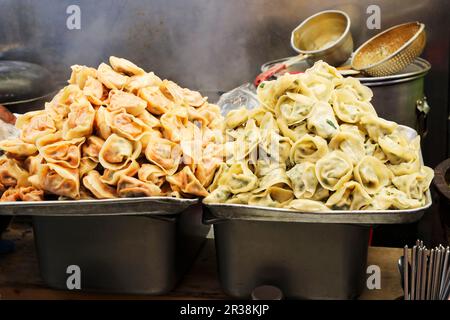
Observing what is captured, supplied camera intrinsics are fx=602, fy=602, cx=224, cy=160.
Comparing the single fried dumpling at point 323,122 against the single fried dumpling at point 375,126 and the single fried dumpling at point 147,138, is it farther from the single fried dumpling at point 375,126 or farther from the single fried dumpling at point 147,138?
the single fried dumpling at point 147,138

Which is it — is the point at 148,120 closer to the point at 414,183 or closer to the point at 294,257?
the point at 294,257

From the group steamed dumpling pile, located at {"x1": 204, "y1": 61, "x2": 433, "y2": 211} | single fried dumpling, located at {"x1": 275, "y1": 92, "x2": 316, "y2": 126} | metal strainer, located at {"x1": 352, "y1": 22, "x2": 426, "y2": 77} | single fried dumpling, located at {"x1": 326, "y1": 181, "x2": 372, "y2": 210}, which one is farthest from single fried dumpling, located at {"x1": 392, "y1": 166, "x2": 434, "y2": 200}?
metal strainer, located at {"x1": 352, "y1": 22, "x2": 426, "y2": 77}

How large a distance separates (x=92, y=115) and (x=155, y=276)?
0.57 m

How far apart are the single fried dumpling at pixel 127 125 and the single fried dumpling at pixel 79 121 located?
0.21 feet

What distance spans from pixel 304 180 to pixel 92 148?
0.70 metres

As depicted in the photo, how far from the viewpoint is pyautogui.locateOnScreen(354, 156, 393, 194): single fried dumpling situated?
73.2 inches

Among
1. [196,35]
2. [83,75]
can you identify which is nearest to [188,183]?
[83,75]

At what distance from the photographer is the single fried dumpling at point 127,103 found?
2000 millimetres

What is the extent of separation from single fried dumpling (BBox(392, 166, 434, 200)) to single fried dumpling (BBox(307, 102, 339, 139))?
25 centimetres

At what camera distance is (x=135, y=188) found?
1.88m

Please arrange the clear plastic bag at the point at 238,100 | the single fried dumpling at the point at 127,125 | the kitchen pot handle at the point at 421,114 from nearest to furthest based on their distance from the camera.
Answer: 1. the single fried dumpling at the point at 127,125
2. the clear plastic bag at the point at 238,100
3. the kitchen pot handle at the point at 421,114

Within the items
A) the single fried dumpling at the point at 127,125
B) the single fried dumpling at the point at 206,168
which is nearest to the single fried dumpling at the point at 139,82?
the single fried dumpling at the point at 127,125

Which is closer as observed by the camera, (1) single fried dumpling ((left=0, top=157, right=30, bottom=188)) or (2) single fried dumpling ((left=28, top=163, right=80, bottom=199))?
(2) single fried dumpling ((left=28, top=163, right=80, bottom=199))

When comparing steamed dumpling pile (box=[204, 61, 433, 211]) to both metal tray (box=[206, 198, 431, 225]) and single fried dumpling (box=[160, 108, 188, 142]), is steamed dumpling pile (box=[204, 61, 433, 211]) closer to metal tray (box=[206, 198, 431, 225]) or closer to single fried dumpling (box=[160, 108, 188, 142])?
metal tray (box=[206, 198, 431, 225])
